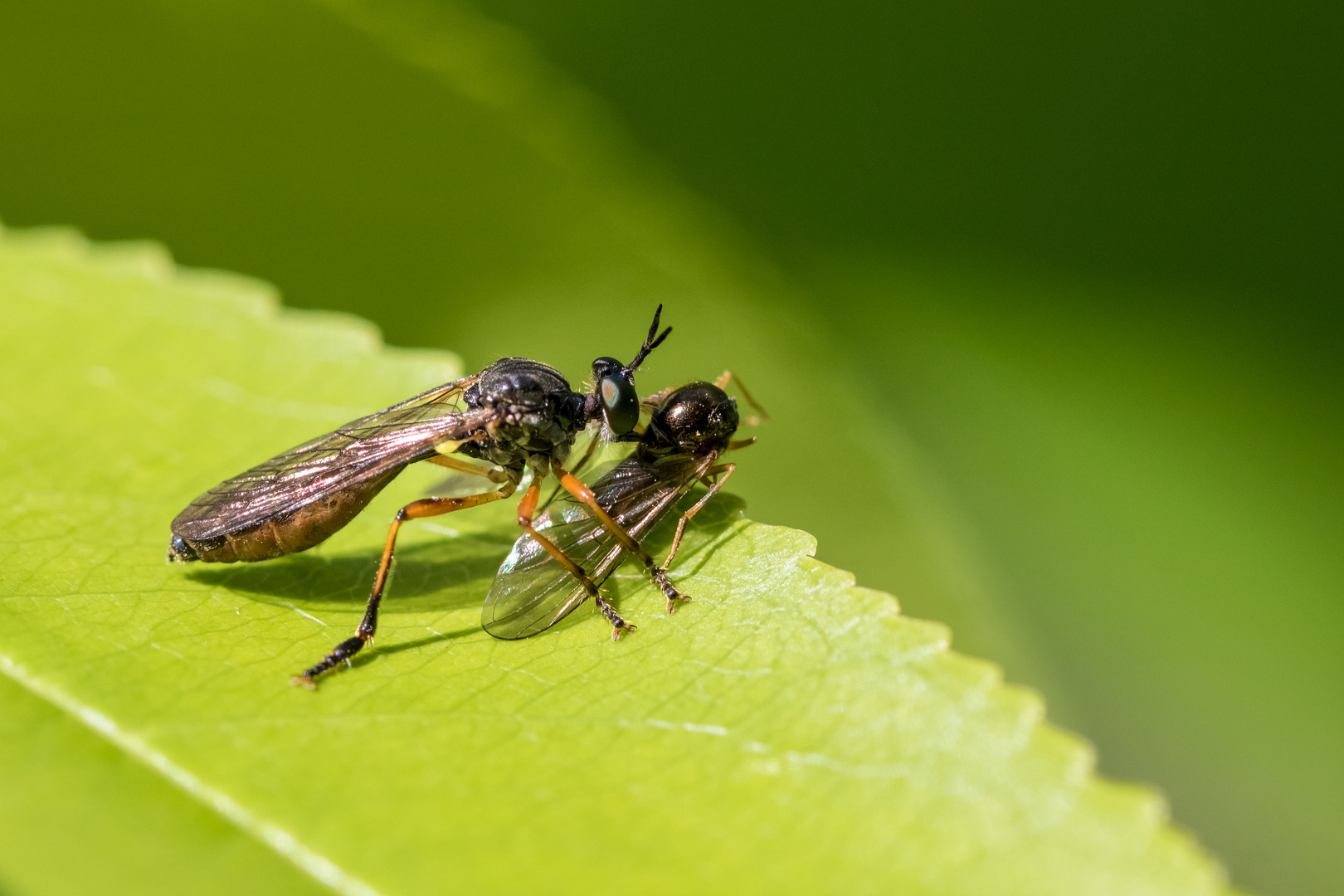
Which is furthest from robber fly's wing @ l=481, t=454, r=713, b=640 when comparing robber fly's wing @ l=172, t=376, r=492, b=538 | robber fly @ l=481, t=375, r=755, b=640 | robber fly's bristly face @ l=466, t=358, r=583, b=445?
robber fly's wing @ l=172, t=376, r=492, b=538

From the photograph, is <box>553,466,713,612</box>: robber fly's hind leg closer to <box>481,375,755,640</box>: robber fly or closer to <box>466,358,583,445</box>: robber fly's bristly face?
<box>481,375,755,640</box>: robber fly

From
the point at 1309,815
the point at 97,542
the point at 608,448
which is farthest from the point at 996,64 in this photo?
the point at 97,542

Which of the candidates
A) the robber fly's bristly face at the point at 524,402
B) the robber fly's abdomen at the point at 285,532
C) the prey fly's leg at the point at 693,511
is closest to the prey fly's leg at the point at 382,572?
the robber fly's abdomen at the point at 285,532

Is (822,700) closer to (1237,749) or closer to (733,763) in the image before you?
(733,763)

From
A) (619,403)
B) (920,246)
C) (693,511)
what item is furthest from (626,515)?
(920,246)

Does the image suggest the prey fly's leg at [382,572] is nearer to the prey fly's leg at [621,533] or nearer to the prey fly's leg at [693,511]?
the prey fly's leg at [621,533]

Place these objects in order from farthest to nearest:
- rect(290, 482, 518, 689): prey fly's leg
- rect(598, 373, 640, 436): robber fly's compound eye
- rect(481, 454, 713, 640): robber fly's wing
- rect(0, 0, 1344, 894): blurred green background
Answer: rect(0, 0, 1344, 894): blurred green background, rect(598, 373, 640, 436): robber fly's compound eye, rect(481, 454, 713, 640): robber fly's wing, rect(290, 482, 518, 689): prey fly's leg
